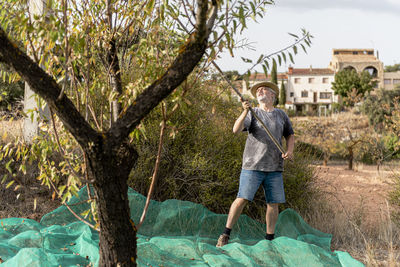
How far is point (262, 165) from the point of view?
12.4 ft

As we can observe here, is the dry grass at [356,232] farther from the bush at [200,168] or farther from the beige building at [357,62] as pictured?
the beige building at [357,62]

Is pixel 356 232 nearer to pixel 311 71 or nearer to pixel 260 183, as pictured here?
pixel 260 183

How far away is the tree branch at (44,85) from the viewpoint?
1919mm

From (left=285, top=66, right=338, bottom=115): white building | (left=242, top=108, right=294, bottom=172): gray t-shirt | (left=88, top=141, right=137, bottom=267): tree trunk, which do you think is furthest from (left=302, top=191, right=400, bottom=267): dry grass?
(left=285, top=66, right=338, bottom=115): white building

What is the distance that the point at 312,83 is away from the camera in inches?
1810

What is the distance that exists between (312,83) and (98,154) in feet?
152

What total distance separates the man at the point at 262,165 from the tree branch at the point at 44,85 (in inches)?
74.1

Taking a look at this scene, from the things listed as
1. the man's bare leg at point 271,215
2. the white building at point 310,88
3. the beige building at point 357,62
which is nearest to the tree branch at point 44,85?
the man's bare leg at point 271,215

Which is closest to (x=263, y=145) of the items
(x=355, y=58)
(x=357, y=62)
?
(x=357, y=62)

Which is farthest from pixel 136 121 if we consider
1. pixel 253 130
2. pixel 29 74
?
pixel 253 130

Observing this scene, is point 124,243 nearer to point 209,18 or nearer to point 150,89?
point 150,89

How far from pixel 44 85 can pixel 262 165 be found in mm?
2340

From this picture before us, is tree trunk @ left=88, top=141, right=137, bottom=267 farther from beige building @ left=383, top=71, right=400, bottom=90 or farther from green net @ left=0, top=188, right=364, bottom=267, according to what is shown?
beige building @ left=383, top=71, right=400, bottom=90

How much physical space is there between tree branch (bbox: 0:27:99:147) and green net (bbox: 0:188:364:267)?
3.78 feet
